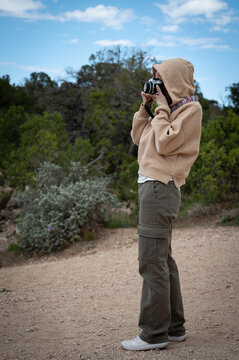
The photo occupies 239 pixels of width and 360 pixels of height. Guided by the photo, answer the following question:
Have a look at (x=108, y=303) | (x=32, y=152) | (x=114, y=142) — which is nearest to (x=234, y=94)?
(x=114, y=142)

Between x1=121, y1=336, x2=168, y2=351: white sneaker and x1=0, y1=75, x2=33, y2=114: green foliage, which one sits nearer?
x1=121, y1=336, x2=168, y2=351: white sneaker

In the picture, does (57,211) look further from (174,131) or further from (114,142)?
(174,131)

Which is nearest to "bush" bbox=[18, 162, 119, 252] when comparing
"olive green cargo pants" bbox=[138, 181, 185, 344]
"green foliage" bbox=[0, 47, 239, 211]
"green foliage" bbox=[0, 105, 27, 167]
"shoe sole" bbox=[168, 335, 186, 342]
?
"green foliage" bbox=[0, 47, 239, 211]

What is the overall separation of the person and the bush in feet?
15.3

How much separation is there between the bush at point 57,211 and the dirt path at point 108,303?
55 centimetres

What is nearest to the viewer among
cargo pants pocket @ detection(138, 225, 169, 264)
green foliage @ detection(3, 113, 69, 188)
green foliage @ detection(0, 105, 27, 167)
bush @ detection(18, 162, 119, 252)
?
cargo pants pocket @ detection(138, 225, 169, 264)

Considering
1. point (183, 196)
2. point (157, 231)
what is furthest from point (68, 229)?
point (157, 231)

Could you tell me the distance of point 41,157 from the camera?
340 inches

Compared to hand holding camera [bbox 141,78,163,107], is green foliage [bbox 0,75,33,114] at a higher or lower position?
higher

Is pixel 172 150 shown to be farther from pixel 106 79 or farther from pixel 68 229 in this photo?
pixel 106 79

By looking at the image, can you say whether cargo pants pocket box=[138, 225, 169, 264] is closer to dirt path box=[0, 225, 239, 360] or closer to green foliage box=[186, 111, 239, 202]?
dirt path box=[0, 225, 239, 360]

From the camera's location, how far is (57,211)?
7266 millimetres

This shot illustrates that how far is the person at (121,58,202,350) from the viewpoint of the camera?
248 cm

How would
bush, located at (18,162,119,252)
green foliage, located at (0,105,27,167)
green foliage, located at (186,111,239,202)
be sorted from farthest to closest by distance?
green foliage, located at (0,105,27,167)
green foliage, located at (186,111,239,202)
bush, located at (18,162,119,252)
